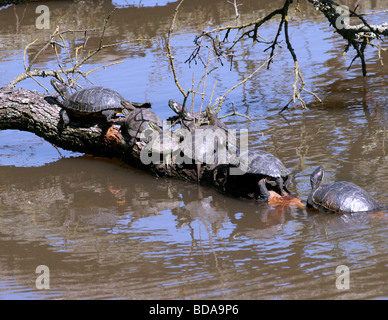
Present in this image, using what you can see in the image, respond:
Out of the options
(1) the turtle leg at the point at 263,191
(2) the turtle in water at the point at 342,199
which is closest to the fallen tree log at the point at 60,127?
(1) the turtle leg at the point at 263,191

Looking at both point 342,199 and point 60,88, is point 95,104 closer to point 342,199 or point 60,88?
point 60,88

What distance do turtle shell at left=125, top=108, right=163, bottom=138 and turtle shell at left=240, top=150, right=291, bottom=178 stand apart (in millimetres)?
1495

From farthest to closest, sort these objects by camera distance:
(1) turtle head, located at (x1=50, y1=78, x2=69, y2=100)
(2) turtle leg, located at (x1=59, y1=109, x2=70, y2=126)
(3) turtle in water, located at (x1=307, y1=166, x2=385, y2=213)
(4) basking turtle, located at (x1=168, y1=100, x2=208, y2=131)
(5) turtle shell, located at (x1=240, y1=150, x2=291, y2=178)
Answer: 1. (1) turtle head, located at (x1=50, y1=78, x2=69, y2=100)
2. (2) turtle leg, located at (x1=59, y1=109, x2=70, y2=126)
3. (4) basking turtle, located at (x1=168, y1=100, x2=208, y2=131)
4. (5) turtle shell, located at (x1=240, y1=150, x2=291, y2=178)
5. (3) turtle in water, located at (x1=307, y1=166, x2=385, y2=213)

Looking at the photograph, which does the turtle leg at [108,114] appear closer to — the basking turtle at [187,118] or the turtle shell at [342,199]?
the basking turtle at [187,118]

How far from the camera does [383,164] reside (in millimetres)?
6203

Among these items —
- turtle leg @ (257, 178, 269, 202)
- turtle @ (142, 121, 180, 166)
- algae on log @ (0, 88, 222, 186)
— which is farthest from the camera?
algae on log @ (0, 88, 222, 186)

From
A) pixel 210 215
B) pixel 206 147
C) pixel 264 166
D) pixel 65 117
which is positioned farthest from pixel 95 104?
pixel 264 166

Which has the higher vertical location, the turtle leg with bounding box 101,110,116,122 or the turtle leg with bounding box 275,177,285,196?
the turtle leg with bounding box 101,110,116,122

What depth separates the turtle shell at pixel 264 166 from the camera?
5461 millimetres

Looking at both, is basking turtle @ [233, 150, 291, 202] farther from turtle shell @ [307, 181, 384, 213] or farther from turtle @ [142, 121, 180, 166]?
turtle @ [142, 121, 180, 166]

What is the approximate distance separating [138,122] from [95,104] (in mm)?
710

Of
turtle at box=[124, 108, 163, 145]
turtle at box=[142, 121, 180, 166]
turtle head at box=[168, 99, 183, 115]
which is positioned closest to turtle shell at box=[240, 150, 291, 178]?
turtle at box=[142, 121, 180, 166]

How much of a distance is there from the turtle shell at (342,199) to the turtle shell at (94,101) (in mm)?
2963

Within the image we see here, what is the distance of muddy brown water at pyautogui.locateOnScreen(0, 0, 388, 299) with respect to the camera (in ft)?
13.9
